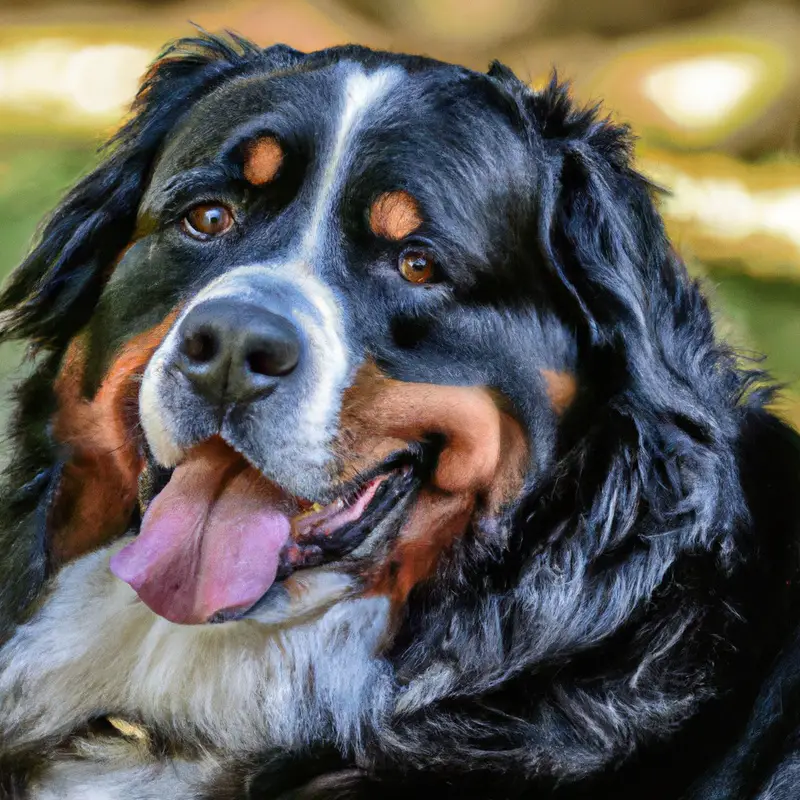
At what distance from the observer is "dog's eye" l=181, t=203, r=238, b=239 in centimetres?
204

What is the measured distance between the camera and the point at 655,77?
2.45m

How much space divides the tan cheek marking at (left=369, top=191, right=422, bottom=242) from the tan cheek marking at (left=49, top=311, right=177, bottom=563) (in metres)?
0.46

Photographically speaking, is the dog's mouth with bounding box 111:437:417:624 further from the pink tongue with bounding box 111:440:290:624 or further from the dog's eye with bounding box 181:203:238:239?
the dog's eye with bounding box 181:203:238:239

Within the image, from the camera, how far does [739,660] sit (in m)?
1.94

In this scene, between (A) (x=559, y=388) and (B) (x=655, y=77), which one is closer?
(A) (x=559, y=388)

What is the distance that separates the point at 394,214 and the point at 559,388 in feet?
1.56

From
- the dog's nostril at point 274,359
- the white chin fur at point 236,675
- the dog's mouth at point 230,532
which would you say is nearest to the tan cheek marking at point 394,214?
the dog's nostril at point 274,359

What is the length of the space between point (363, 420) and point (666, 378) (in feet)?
2.01

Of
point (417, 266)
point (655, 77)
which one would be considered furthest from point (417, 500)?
point (655, 77)

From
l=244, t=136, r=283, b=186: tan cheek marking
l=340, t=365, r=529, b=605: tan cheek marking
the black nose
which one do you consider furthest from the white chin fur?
l=244, t=136, r=283, b=186: tan cheek marking

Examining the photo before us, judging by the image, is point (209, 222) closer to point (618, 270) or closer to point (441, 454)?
point (441, 454)

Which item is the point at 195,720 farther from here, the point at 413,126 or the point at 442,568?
the point at 413,126

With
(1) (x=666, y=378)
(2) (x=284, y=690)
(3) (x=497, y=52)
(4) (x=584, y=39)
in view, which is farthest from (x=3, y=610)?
(4) (x=584, y=39)

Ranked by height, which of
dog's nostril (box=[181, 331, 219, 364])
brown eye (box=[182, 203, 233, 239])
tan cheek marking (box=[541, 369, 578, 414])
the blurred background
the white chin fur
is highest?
the blurred background
